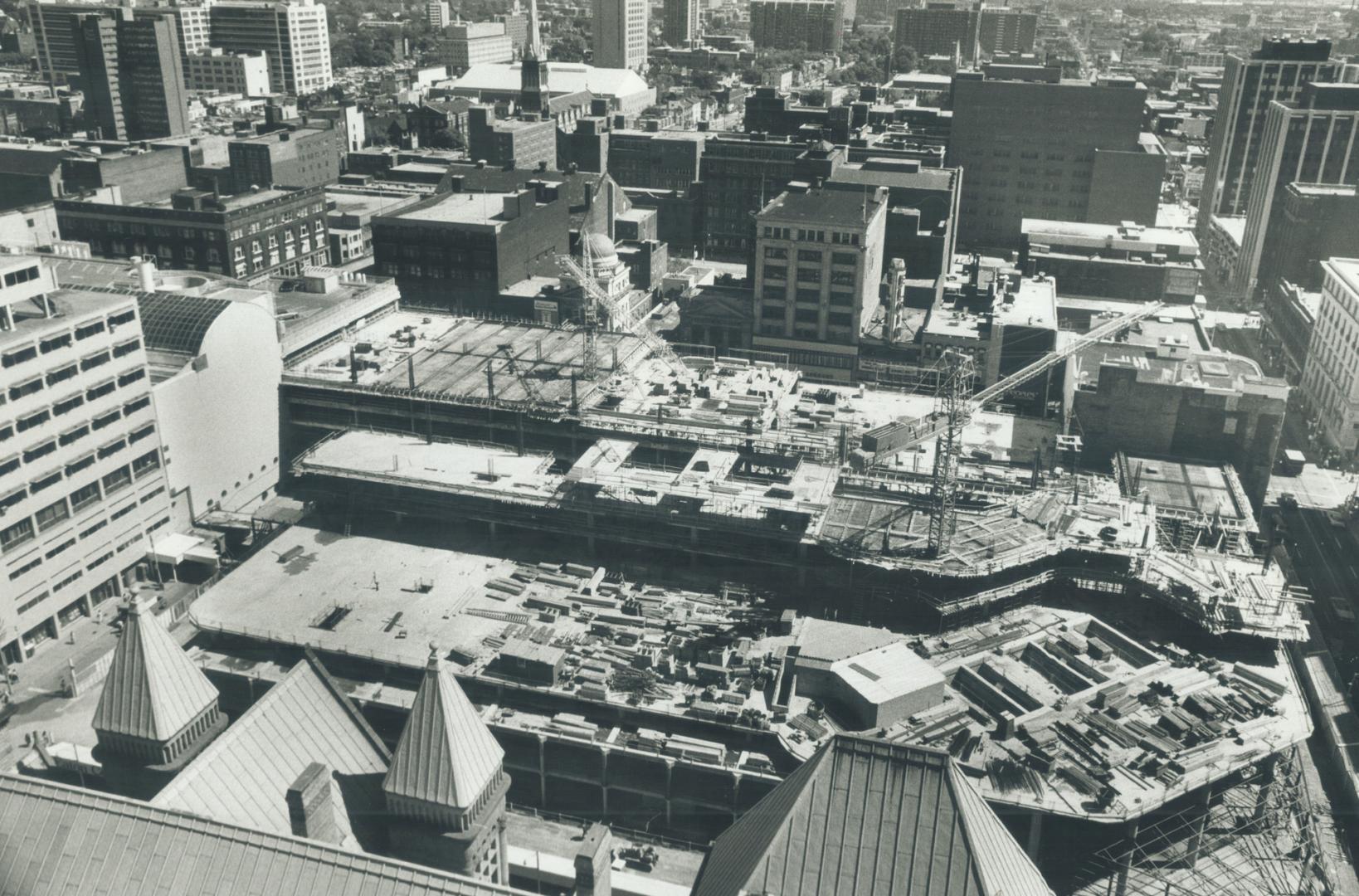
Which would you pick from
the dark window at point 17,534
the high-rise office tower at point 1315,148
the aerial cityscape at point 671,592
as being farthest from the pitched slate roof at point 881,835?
the high-rise office tower at point 1315,148

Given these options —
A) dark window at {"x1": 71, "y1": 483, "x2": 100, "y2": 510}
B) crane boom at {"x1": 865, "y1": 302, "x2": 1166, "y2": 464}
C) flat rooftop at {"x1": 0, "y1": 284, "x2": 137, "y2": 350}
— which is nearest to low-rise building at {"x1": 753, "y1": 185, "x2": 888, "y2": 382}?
crane boom at {"x1": 865, "y1": 302, "x2": 1166, "y2": 464}

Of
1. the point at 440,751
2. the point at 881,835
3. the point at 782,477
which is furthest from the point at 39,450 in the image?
the point at 881,835

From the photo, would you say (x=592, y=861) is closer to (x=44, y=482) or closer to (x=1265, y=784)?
(x=1265, y=784)

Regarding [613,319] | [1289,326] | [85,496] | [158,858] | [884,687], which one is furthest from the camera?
[1289,326]

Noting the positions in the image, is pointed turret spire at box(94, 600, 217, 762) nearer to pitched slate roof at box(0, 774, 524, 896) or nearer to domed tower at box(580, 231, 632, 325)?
pitched slate roof at box(0, 774, 524, 896)

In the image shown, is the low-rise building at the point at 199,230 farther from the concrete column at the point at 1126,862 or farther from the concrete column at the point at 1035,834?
the concrete column at the point at 1126,862
